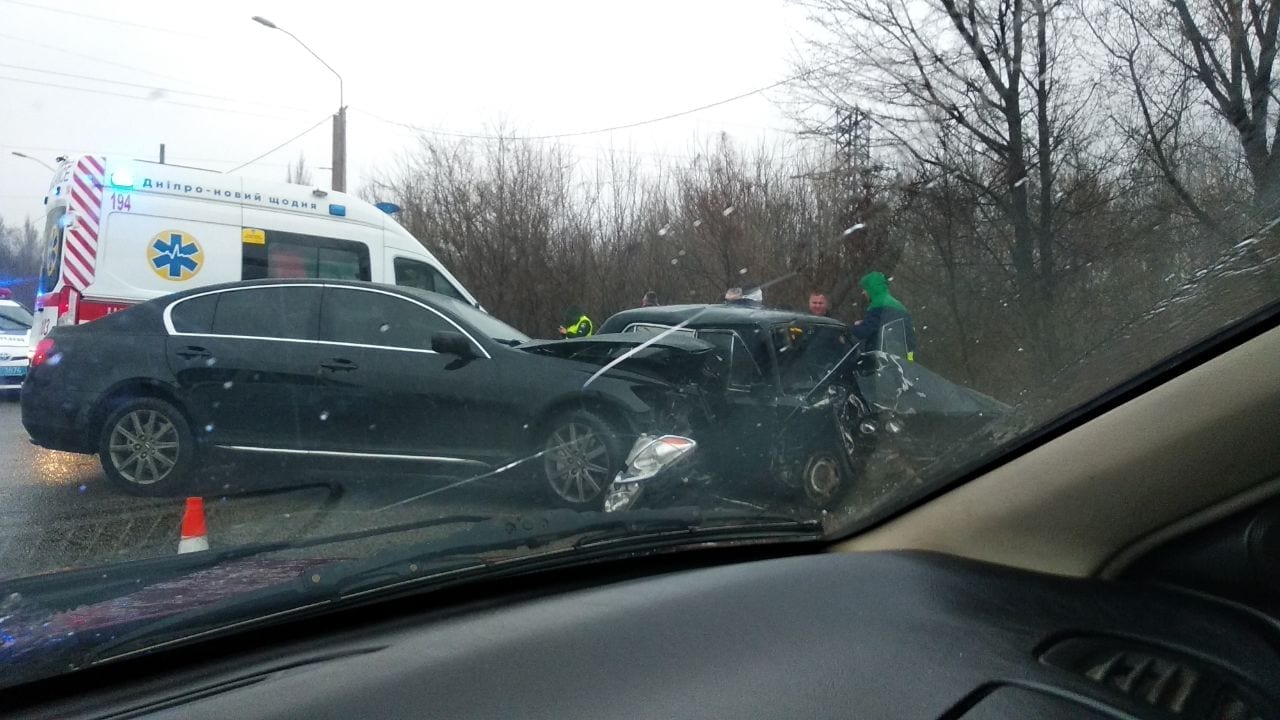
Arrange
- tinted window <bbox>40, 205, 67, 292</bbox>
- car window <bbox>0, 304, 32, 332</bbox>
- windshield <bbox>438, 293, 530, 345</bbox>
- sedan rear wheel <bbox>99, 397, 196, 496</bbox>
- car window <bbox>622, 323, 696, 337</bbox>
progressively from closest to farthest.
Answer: car window <bbox>622, 323, 696, 337</bbox> < sedan rear wheel <bbox>99, 397, 196, 496</bbox> < windshield <bbox>438, 293, 530, 345</bbox> < tinted window <bbox>40, 205, 67, 292</bbox> < car window <bbox>0, 304, 32, 332</bbox>

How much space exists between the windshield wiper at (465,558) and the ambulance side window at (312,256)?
5628 millimetres

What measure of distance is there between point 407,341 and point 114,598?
3583 millimetres

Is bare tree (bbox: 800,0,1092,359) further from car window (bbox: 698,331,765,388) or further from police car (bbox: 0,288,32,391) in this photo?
police car (bbox: 0,288,32,391)

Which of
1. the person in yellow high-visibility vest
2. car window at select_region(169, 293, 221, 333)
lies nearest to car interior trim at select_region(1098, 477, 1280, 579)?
the person in yellow high-visibility vest

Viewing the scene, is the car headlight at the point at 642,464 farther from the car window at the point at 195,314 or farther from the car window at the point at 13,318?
the car window at the point at 13,318

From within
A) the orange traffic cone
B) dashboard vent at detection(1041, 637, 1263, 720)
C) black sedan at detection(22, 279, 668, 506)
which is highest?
black sedan at detection(22, 279, 668, 506)

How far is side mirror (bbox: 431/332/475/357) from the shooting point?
549cm

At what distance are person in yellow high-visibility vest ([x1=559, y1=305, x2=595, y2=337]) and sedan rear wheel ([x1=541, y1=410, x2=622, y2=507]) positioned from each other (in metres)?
1.19

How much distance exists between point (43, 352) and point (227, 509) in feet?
8.30

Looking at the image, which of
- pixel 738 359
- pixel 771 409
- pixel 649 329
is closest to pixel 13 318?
pixel 649 329

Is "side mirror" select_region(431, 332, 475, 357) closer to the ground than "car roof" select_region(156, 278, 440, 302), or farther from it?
closer to the ground

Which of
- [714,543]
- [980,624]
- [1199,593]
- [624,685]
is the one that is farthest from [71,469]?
[1199,593]

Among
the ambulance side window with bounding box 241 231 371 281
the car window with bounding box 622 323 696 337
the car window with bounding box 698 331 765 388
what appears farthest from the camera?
the ambulance side window with bounding box 241 231 371 281

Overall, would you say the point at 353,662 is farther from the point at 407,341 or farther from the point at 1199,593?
the point at 407,341
